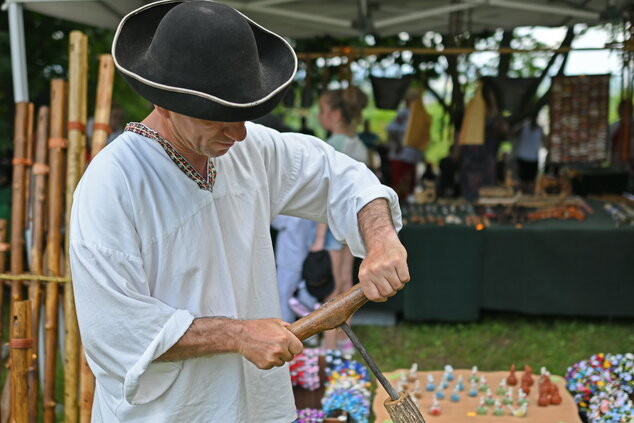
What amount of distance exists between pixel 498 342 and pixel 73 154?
3434 millimetres

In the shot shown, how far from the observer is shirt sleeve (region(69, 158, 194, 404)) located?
5.11ft

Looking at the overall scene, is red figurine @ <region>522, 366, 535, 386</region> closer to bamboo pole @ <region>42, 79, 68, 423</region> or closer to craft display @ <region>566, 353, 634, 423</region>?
craft display @ <region>566, 353, 634, 423</region>

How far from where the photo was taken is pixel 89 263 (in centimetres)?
155

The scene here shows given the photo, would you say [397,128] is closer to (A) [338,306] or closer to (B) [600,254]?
(B) [600,254]

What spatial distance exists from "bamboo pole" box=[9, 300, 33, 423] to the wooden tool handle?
1.33 metres

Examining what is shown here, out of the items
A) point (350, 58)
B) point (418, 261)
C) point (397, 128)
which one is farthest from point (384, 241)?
point (397, 128)

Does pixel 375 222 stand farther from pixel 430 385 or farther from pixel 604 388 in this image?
pixel 430 385

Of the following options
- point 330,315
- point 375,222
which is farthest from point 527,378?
point 330,315

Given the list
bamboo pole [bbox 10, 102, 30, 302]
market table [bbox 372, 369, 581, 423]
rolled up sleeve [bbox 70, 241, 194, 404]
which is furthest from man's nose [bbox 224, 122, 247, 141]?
market table [bbox 372, 369, 581, 423]

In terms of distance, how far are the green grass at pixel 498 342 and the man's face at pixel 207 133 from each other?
336cm

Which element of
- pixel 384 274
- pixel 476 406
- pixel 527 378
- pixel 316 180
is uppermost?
pixel 316 180

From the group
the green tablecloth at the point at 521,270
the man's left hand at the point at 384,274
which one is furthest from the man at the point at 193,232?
the green tablecloth at the point at 521,270

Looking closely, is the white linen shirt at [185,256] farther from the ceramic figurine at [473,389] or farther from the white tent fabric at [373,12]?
the white tent fabric at [373,12]

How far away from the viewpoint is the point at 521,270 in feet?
17.5
